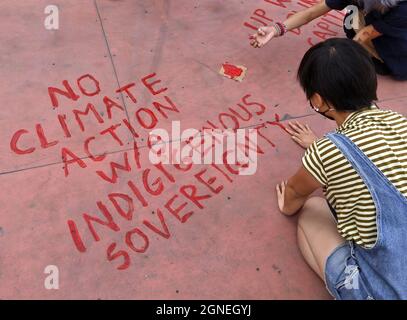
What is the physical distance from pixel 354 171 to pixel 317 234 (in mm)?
435

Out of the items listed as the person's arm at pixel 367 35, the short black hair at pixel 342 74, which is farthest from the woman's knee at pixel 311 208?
the person's arm at pixel 367 35

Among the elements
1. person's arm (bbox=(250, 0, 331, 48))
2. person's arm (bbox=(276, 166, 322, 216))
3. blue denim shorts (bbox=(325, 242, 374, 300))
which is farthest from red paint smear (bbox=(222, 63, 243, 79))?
blue denim shorts (bbox=(325, 242, 374, 300))

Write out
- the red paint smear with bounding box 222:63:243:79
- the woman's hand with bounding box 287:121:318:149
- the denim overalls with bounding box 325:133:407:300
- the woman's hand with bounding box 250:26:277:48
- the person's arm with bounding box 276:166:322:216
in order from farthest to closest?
1. the red paint smear with bounding box 222:63:243:79
2. the woman's hand with bounding box 250:26:277:48
3. the woman's hand with bounding box 287:121:318:149
4. the person's arm with bounding box 276:166:322:216
5. the denim overalls with bounding box 325:133:407:300

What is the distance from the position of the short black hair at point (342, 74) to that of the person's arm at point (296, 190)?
11.5 inches

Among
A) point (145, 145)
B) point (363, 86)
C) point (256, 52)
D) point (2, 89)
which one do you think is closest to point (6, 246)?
point (145, 145)

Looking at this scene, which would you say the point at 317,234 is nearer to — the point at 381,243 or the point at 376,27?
the point at 381,243

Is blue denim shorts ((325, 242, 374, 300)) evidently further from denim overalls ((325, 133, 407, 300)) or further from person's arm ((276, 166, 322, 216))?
person's arm ((276, 166, 322, 216))

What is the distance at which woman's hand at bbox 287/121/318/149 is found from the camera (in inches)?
88.8

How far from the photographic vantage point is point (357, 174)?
4.58 ft

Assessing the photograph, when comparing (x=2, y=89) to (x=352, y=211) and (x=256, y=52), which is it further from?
(x=352, y=211)

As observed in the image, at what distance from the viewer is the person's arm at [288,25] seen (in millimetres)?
2473

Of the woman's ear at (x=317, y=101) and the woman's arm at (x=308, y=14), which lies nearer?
the woman's ear at (x=317, y=101)

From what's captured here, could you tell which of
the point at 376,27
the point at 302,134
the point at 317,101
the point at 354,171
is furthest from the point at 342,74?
the point at 376,27

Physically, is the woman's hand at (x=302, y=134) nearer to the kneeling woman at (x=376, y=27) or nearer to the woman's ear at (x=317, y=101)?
the kneeling woman at (x=376, y=27)
